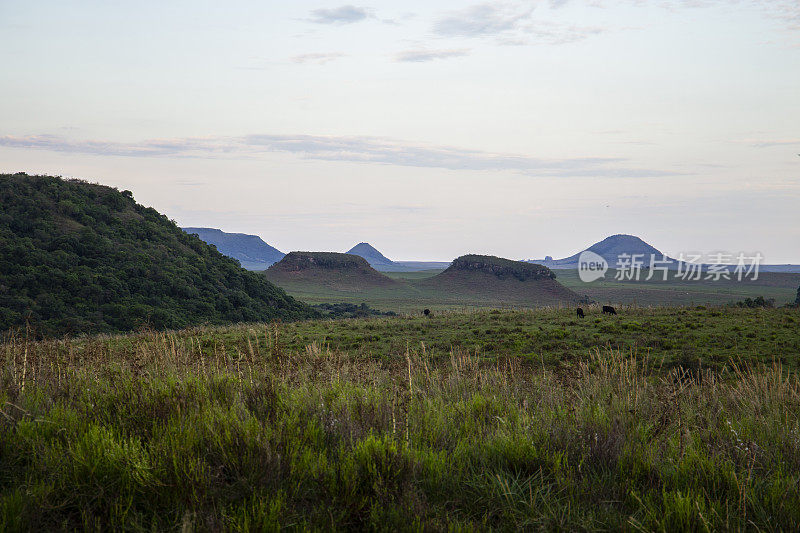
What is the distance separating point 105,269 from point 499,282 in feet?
259

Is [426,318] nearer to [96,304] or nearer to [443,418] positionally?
[443,418]

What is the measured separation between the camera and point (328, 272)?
390 feet

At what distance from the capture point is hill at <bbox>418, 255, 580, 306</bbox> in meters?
103

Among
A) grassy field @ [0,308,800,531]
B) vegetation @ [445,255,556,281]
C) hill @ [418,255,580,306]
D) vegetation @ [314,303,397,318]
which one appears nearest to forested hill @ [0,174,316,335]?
vegetation @ [314,303,397,318]

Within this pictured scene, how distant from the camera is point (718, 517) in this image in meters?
3.24

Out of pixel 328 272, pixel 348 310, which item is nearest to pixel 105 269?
pixel 348 310

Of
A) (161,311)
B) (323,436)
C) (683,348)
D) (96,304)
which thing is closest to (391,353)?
(683,348)

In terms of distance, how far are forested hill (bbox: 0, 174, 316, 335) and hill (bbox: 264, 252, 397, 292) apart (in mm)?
47401

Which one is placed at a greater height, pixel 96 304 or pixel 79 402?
pixel 79 402

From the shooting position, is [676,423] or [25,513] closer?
[25,513]

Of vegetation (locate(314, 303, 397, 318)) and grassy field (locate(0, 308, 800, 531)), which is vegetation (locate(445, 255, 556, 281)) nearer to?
vegetation (locate(314, 303, 397, 318))

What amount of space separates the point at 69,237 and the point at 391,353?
45475 millimetres

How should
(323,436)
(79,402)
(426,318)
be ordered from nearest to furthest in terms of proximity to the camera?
(323,436)
(79,402)
(426,318)

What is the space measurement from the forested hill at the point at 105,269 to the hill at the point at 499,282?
50.8 m
